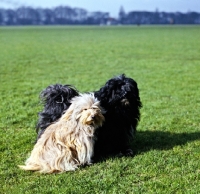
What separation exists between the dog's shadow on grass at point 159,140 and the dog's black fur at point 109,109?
499 millimetres

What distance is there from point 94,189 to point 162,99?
6.23 meters

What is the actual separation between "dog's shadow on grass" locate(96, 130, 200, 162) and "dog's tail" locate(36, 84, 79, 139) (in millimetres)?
1153

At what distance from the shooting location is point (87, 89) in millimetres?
12602

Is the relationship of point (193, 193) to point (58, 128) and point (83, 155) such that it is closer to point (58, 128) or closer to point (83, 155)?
point (83, 155)

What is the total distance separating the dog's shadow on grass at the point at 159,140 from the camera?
268 inches

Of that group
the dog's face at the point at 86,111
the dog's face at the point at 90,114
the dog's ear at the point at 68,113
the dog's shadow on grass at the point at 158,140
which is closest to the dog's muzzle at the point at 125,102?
the dog's face at the point at 86,111

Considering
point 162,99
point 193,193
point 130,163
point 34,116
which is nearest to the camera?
point 193,193

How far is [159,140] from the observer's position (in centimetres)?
721

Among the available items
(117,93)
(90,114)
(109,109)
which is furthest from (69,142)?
(117,93)

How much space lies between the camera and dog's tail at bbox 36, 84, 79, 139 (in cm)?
600

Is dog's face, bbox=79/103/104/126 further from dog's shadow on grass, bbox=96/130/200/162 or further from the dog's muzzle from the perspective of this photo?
dog's shadow on grass, bbox=96/130/200/162

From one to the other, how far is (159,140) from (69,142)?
226 centimetres

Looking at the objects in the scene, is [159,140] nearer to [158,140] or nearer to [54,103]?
[158,140]

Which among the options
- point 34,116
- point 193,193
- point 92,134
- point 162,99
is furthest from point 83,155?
point 162,99
